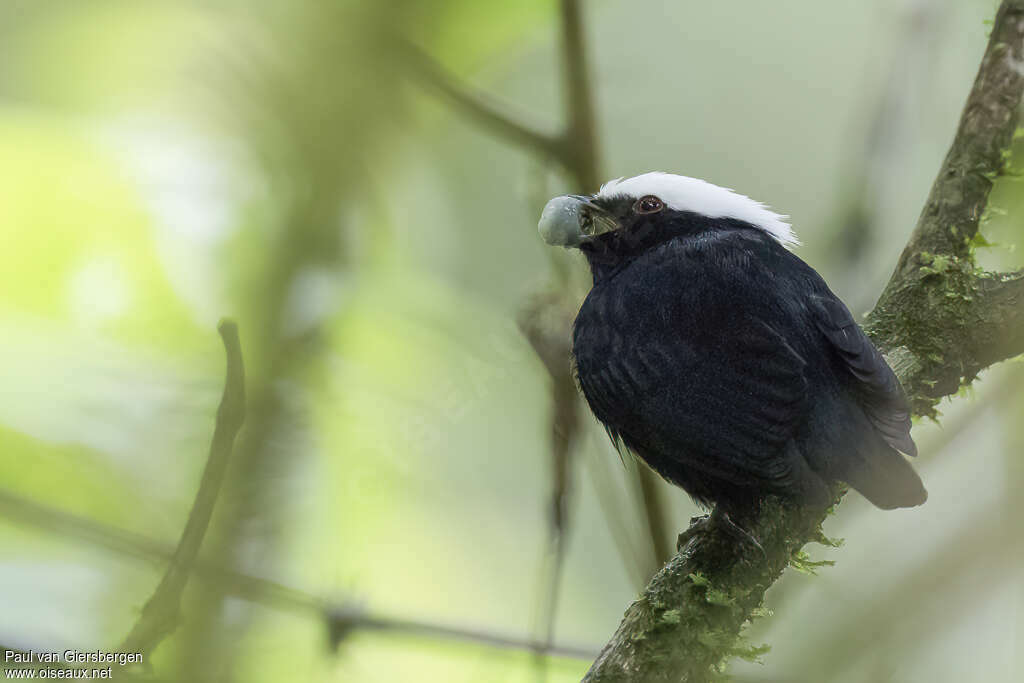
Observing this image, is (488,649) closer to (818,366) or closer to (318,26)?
(818,366)

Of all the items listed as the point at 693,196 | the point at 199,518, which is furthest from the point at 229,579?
the point at 693,196

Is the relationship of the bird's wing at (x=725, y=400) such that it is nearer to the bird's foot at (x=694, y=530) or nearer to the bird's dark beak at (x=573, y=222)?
the bird's foot at (x=694, y=530)

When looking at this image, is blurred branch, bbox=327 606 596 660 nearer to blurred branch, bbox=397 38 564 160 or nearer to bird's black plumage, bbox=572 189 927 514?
bird's black plumage, bbox=572 189 927 514

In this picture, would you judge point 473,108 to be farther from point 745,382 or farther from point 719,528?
point 719,528

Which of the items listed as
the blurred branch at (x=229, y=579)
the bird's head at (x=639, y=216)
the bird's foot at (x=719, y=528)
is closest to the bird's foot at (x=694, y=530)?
the bird's foot at (x=719, y=528)

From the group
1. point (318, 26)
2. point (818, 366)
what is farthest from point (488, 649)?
point (318, 26)
